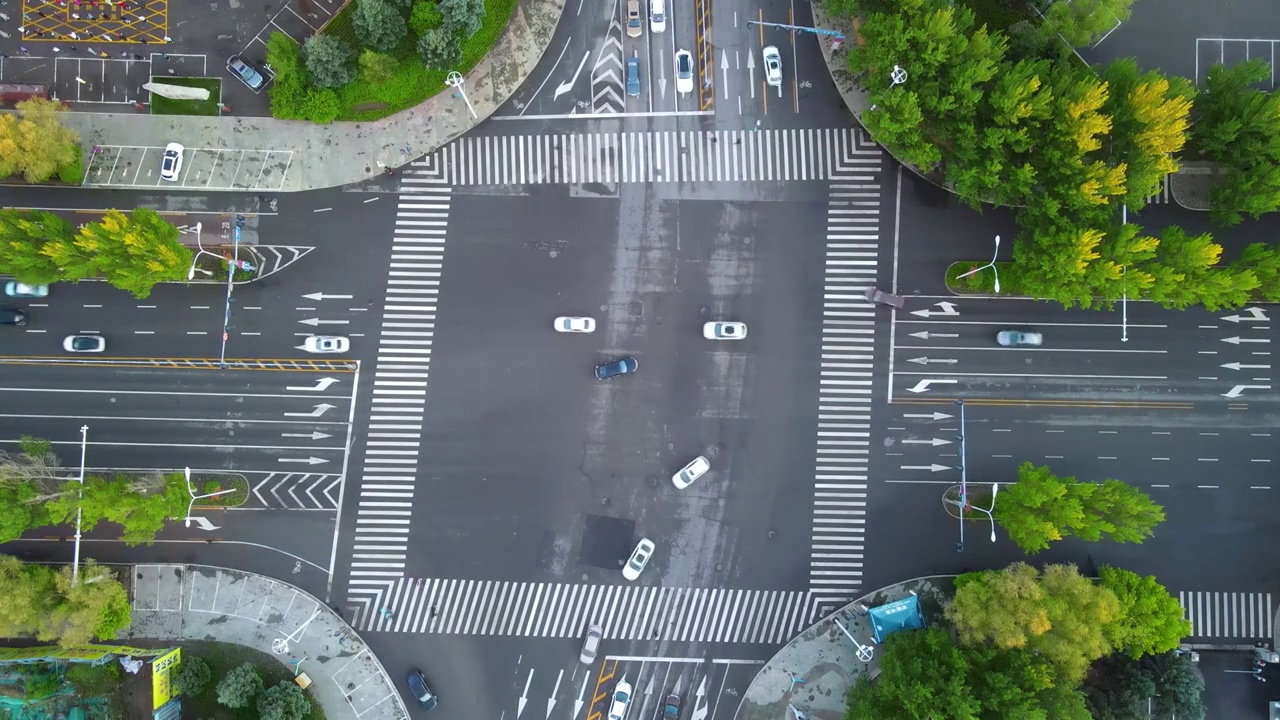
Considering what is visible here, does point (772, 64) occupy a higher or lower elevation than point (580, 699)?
higher

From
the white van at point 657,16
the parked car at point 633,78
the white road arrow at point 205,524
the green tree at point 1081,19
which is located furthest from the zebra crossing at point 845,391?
the white road arrow at point 205,524

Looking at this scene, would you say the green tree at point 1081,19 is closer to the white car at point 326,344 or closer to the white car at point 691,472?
the white car at point 691,472

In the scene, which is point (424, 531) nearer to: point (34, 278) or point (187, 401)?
point (187, 401)

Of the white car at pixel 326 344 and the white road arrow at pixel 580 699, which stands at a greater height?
the white car at pixel 326 344

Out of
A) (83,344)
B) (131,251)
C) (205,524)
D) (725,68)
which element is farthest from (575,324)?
(83,344)

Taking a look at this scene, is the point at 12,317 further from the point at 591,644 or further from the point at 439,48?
the point at 591,644

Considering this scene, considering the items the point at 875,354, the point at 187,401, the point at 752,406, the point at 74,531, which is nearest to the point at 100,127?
the point at 187,401
